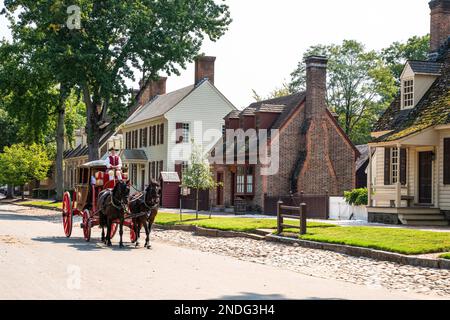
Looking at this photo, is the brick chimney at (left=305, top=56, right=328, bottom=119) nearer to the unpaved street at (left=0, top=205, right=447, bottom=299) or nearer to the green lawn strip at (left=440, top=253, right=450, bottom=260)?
the unpaved street at (left=0, top=205, right=447, bottom=299)

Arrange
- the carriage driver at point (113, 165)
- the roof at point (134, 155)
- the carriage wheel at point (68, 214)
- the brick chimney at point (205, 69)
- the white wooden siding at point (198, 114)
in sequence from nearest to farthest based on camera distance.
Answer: the carriage driver at point (113, 165)
the carriage wheel at point (68, 214)
the white wooden siding at point (198, 114)
the brick chimney at point (205, 69)
the roof at point (134, 155)

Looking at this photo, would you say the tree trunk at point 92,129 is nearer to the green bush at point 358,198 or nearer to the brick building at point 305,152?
the brick building at point 305,152

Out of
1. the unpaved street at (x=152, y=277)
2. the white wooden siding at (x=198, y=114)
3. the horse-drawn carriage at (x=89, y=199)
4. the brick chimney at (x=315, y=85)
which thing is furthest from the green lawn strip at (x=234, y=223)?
the white wooden siding at (x=198, y=114)

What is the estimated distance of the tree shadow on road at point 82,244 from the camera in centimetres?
1959

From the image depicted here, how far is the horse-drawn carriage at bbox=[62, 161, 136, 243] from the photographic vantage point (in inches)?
862

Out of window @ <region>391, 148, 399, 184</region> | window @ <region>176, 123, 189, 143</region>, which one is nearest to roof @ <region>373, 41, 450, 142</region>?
window @ <region>391, 148, 399, 184</region>

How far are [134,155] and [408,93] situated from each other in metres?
32.5

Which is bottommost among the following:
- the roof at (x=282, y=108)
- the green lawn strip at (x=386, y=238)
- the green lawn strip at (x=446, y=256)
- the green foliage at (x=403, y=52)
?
the green lawn strip at (x=446, y=256)

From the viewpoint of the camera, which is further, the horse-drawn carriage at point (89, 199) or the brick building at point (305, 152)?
the brick building at point (305, 152)

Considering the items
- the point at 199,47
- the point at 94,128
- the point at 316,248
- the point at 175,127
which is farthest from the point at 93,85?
the point at 316,248

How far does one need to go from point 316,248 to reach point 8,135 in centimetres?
6232

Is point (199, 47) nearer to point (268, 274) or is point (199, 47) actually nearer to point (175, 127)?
point (175, 127)

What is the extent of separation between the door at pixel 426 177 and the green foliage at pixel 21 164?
46.0m

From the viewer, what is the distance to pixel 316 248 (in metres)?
21.8
